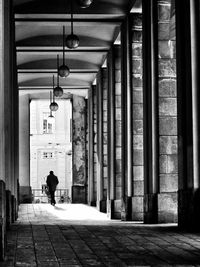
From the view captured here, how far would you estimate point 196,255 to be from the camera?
6.18m

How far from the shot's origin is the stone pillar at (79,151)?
103ft

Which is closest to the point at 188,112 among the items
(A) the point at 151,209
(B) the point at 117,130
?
(A) the point at 151,209

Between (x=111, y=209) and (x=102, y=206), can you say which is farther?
(x=102, y=206)

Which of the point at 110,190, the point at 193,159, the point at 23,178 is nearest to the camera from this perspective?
the point at 193,159

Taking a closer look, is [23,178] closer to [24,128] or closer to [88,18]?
[24,128]

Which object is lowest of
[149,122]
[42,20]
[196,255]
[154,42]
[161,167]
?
[196,255]

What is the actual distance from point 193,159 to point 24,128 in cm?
2161

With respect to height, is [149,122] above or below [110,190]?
above

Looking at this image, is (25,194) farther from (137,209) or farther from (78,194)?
(137,209)

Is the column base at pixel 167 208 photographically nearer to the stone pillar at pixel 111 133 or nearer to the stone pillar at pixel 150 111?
the stone pillar at pixel 150 111

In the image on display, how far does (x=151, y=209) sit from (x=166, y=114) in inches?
72.7

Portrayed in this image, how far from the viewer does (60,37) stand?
62.4 ft

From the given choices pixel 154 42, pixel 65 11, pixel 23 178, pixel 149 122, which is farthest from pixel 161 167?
pixel 23 178

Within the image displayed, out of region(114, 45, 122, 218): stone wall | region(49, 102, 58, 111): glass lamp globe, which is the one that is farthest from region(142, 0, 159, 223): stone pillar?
region(49, 102, 58, 111): glass lamp globe
